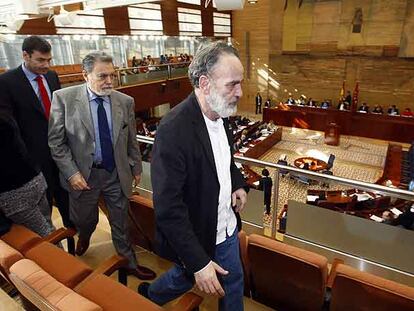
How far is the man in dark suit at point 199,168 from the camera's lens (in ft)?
4.36

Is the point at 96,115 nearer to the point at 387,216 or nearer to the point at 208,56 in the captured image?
the point at 208,56

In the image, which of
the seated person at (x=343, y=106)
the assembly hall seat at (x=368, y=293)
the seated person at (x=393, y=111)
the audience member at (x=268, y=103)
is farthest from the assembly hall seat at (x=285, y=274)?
the audience member at (x=268, y=103)

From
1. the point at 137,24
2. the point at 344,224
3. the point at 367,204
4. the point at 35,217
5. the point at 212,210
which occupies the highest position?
the point at 137,24

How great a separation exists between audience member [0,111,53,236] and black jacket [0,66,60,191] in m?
0.26

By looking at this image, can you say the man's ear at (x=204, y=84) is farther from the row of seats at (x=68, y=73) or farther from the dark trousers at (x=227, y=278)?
the row of seats at (x=68, y=73)

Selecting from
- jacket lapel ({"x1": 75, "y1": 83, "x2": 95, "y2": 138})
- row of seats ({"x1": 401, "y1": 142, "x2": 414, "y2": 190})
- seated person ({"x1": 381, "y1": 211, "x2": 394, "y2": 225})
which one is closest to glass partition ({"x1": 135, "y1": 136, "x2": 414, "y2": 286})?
jacket lapel ({"x1": 75, "y1": 83, "x2": 95, "y2": 138})

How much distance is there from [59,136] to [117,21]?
26.9ft

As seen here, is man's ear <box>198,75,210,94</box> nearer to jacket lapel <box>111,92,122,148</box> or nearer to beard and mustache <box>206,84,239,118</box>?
beard and mustache <box>206,84,239,118</box>

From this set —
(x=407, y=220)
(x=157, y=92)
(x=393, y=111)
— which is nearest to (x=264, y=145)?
(x=157, y=92)

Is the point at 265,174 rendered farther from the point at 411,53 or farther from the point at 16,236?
the point at 411,53

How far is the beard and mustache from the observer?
1362 mm

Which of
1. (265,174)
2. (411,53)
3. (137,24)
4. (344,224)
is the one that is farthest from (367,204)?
(137,24)

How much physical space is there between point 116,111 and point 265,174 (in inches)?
145

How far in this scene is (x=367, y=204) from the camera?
15.6 feet
